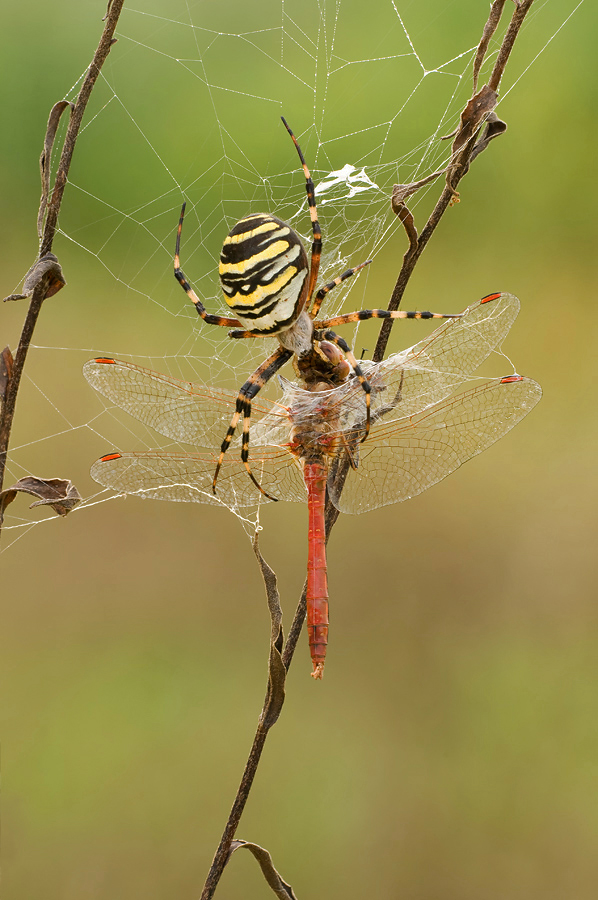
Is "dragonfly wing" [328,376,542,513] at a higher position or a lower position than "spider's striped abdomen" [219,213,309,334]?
lower

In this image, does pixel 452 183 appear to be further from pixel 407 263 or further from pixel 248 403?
pixel 248 403

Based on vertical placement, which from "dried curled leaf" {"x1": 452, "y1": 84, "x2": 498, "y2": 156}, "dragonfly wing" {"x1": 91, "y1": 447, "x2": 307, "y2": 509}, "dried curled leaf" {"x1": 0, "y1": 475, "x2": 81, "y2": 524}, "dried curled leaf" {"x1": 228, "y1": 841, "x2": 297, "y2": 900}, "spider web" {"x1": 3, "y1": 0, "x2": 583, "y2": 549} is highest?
"spider web" {"x1": 3, "y1": 0, "x2": 583, "y2": 549}

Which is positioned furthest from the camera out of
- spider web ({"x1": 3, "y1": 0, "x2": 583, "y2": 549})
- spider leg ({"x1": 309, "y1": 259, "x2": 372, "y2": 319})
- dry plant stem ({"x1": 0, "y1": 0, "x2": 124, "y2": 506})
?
spider web ({"x1": 3, "y1": 0, "x2": 583, "y2": 549})

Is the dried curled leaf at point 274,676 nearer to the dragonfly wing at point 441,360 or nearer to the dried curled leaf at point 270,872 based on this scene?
the dried curled leaf at point 270,872

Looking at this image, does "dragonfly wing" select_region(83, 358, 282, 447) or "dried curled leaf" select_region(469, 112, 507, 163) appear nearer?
"dried curled leaf" select_region(469, 112, 507, 163)

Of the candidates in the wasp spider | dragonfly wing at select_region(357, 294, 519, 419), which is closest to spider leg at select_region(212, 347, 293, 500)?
the wasp spider

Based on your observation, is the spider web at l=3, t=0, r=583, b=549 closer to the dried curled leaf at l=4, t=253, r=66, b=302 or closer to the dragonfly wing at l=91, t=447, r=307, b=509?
the dragonfly wing at l=91, t=447, r=307, b=509

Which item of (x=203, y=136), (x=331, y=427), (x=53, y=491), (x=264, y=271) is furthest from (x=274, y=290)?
(x=203, y=136)

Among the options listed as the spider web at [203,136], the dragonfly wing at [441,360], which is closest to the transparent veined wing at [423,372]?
the dragonfly wing at [441,360]
